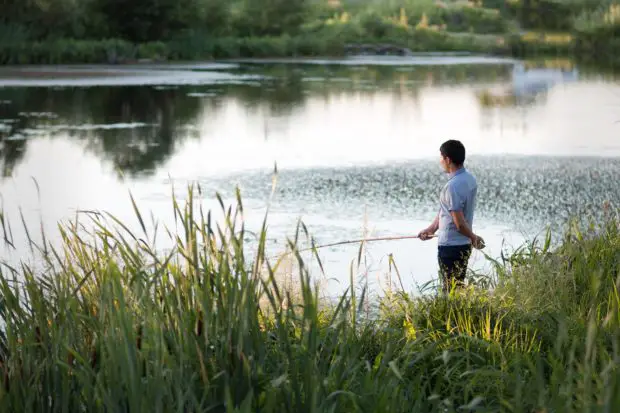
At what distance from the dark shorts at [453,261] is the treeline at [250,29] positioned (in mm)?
39814

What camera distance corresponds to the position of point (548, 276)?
21.1 ft

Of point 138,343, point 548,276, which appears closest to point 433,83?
point 548,276

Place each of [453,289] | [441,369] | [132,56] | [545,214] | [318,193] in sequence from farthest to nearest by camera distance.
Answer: [132,56] < [318,193] < [545,214] < [453,289] < [441,369]

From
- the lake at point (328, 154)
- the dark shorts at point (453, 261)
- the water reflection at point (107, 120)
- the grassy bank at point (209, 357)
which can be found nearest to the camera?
the grassy bank at point (209, 357)

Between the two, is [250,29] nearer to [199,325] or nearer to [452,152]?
[452,152]

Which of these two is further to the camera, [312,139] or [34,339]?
[312,139]

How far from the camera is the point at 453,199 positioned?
6.50 metres

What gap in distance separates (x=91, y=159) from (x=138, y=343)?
11.1m

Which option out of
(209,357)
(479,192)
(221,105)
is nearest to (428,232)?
(209,357)

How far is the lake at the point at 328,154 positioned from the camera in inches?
411

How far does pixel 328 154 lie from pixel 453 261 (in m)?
9.61

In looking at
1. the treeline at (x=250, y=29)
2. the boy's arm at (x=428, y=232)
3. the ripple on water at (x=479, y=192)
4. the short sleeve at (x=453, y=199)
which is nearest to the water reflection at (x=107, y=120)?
the ripple on water at (x=479, y=192)

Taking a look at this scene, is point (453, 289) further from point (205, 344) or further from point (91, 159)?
point (91, 159)

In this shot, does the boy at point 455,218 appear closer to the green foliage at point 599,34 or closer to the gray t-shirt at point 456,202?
the gray t-shirt at point 456,202
